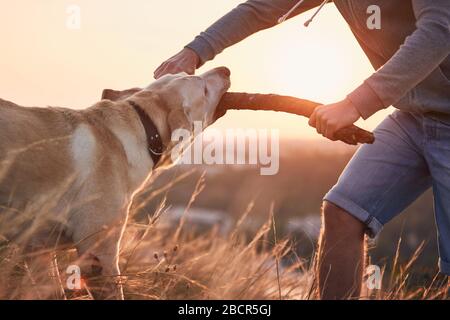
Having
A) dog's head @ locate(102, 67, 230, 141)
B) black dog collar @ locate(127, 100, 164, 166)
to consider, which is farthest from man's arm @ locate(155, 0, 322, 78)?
black dog collar @ locate(127, 100, 164, 166)

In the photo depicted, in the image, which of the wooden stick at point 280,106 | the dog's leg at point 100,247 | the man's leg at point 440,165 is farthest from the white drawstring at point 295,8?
the dog's leg at point 100,247

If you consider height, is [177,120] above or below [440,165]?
above

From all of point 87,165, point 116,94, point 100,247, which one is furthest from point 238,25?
point 100,247

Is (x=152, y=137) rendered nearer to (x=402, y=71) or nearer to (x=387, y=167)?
(x=387, y=167)

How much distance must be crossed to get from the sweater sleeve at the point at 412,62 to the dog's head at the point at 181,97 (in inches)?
59.4

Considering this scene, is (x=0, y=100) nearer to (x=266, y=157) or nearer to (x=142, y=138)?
(x=142, y=138)

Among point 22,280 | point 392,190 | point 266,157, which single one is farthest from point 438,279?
point 22,280

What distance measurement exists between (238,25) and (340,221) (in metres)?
1.65

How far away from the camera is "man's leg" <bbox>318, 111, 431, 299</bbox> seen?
14.0 ft

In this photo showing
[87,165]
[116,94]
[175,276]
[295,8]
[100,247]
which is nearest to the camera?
[175,276]

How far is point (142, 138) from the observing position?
4695 mm

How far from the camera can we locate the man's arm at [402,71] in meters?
3.61

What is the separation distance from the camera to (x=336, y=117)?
144 inches

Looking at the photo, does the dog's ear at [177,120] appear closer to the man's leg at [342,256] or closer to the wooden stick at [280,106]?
the wooden stick at [280,106]
